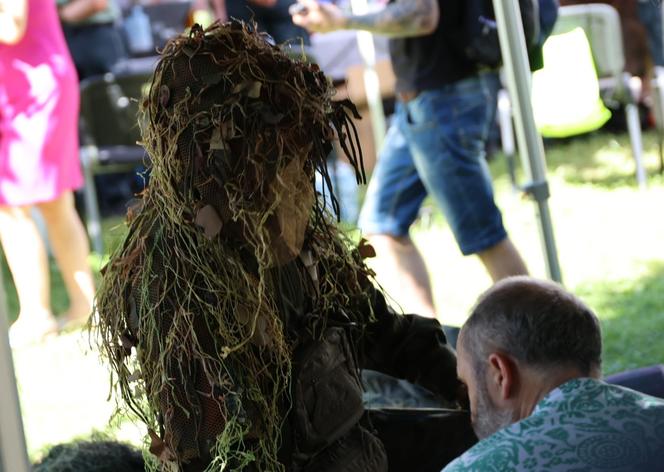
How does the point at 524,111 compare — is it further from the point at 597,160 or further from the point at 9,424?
the point at 597,160

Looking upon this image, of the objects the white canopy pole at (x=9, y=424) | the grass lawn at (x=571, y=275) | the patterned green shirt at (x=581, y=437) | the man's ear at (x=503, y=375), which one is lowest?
the grass lawn at (x=571, y=275)

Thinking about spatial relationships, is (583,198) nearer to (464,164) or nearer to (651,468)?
(464,164)

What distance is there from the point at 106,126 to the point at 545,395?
15.6ft

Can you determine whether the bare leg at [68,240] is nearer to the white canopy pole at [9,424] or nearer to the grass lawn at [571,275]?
the grass lawn at [571,275]

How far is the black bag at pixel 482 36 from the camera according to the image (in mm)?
3200

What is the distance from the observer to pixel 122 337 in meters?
1.81

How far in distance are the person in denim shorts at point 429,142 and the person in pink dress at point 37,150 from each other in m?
1.46

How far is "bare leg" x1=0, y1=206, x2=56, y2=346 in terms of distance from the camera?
436cm

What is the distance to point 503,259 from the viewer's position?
324cm

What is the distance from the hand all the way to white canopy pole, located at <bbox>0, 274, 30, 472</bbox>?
1.78 m

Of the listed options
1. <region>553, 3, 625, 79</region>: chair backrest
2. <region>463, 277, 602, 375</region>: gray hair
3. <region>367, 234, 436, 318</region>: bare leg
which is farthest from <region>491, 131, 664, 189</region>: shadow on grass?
<region>463, 277, 602, 375</region>: gray hair

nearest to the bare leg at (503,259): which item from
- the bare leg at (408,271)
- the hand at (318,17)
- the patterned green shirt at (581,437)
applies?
the bare leg at (408,271)

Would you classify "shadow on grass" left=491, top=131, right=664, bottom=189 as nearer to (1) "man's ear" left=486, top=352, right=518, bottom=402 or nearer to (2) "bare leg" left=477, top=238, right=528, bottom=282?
(2) "bare leg" left=477, top=238, right=528, bottom=282

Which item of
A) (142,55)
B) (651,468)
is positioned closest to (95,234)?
(142,55)
